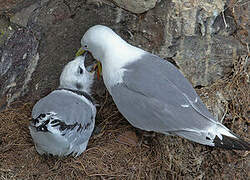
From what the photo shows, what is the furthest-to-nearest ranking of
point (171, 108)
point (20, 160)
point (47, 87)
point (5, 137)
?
point (47, 87)
point (5, 137)
point (20, 160)
point (171, 108)

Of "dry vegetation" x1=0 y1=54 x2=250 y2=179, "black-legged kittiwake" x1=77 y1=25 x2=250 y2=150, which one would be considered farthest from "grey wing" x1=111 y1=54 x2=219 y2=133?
"dry vegetation" x1=0 y1=54 x2=250 y2=179

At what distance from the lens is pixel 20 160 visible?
8.68 ft

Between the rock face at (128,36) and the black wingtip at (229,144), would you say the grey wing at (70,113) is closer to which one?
the rock face at (128,36)

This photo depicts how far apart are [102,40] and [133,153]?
84cm

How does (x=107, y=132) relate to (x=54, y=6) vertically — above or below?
below

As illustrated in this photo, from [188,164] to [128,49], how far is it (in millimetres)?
937

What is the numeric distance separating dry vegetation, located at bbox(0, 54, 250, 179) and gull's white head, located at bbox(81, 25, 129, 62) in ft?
1.69

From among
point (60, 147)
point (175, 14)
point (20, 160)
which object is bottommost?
point (20, 160)

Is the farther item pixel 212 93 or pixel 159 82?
pixel 212 93

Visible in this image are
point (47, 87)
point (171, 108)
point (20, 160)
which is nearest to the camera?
point (171, 108)

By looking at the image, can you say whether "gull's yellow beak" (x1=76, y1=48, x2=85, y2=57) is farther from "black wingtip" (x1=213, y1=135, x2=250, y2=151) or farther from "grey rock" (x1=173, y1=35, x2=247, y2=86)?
"black wingtip" (x1=213, y1=135, x2=250, y2=151)

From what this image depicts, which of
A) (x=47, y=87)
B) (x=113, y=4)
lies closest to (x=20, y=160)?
(x=47, y=87)

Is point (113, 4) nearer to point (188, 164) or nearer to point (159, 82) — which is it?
point (159, 82)

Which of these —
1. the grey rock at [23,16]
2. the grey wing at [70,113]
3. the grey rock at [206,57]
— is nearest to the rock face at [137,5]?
the grey rock at [206,57]
